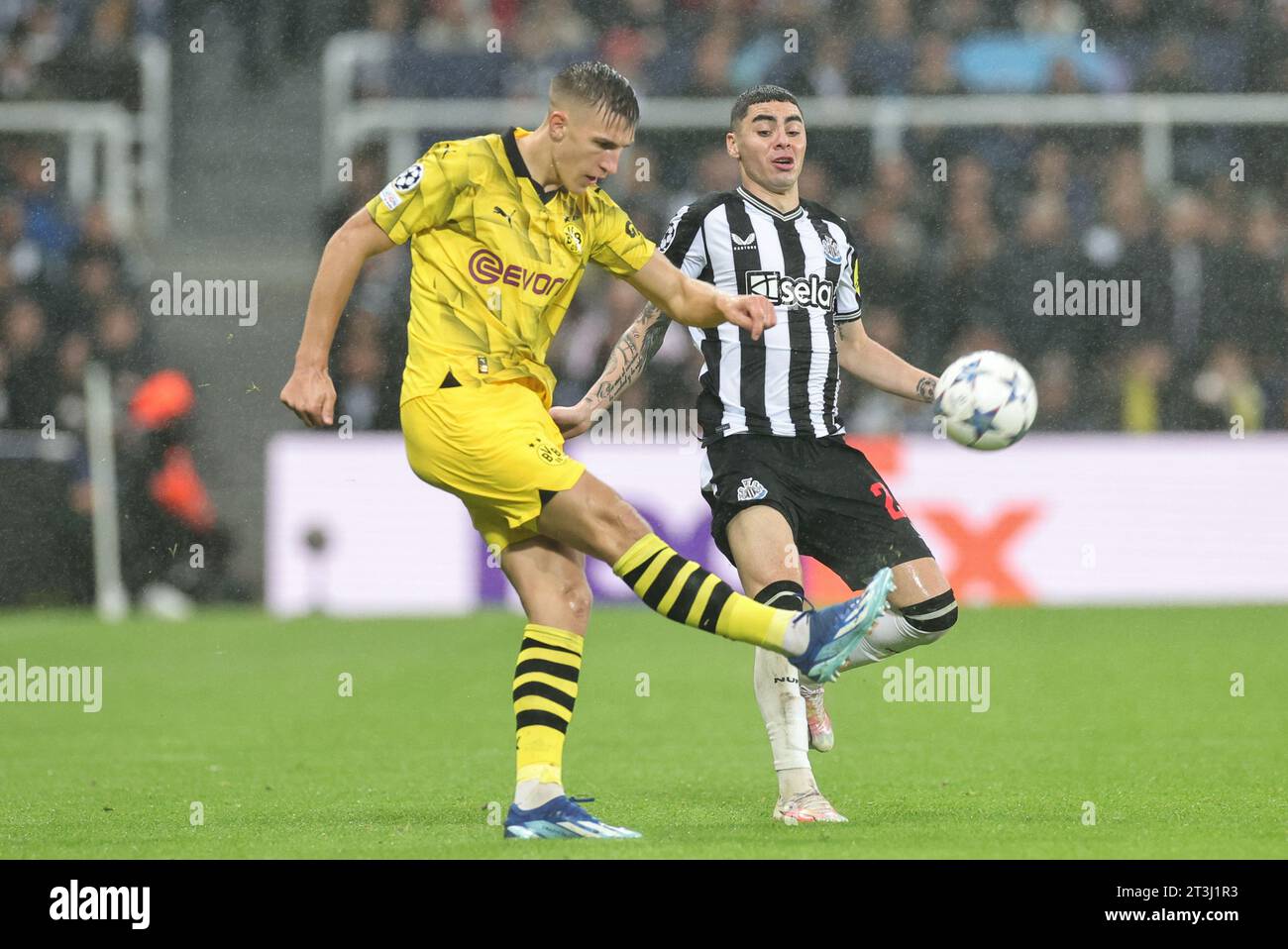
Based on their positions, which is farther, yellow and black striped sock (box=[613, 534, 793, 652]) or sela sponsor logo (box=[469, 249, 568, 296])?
sela sponsor logo (box=[469, 249, 568, 296])

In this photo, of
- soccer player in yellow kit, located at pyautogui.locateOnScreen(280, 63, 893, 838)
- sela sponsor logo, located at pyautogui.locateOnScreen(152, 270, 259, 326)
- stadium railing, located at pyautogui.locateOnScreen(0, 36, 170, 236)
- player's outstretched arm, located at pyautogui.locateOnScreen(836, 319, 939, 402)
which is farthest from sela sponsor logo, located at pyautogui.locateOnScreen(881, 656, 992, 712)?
stadium railing, located at pyautogui.locateOnScreen(0, 36, 170, 236)

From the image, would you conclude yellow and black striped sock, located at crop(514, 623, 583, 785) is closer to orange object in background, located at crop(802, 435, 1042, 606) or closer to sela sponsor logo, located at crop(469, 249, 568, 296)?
sela sponsor logo, located at crop(469, 249, 568, 296)

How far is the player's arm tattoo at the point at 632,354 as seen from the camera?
262 inches

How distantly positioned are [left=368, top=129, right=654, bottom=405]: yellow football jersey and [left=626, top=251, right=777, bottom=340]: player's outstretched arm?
1.09ft

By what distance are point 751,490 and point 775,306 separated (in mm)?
682

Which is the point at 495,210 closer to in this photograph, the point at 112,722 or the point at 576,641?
the point at 576,641

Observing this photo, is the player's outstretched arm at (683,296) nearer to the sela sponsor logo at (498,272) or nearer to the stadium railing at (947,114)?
the sela sponsor logo at (498,272)

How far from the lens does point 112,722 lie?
30.8ft

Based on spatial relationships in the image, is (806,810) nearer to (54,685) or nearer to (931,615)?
(931,615)

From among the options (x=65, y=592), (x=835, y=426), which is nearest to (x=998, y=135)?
(x=65, y=592)

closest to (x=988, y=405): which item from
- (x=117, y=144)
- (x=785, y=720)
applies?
(x=785, y=720)

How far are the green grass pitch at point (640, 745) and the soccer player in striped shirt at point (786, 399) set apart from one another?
66cm

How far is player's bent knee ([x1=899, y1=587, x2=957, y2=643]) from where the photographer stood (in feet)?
21.1
